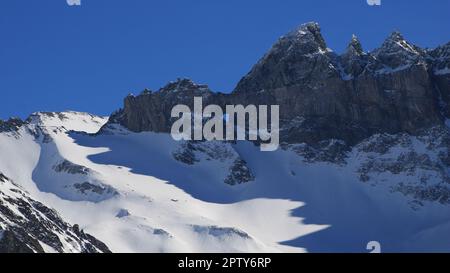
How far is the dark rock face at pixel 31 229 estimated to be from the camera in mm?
129500

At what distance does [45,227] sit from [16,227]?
1289 cm

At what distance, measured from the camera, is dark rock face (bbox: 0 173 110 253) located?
130 m

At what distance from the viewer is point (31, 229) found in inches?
5851
